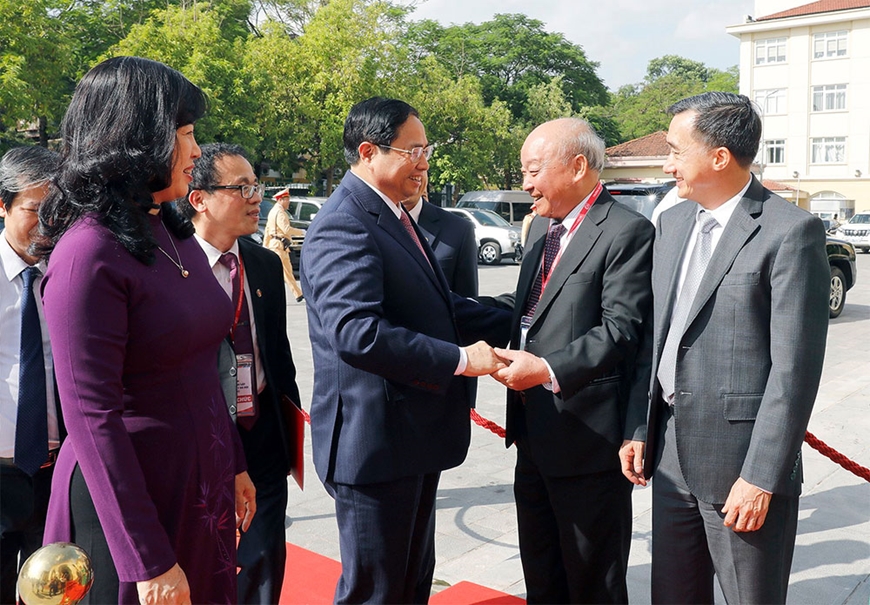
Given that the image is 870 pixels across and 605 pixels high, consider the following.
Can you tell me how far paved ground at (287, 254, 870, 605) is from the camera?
12.0 feet

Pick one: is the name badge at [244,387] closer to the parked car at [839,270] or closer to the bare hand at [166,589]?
the bare hand at [166,589]

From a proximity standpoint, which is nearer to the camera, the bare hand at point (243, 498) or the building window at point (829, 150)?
the bare hand at point (243, 498)

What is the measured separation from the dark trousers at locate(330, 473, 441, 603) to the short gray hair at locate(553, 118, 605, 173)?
126 centimetres

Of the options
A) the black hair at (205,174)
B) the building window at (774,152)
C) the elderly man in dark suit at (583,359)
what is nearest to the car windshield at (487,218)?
the black hair at (205,174)

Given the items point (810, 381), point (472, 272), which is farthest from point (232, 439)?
point (472, 272)

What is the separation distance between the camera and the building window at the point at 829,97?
4483 centimetres

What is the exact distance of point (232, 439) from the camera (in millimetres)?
2154

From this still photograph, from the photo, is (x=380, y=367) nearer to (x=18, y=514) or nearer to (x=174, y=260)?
(x=174, y=260)

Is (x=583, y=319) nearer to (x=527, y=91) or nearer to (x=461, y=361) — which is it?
(x=461, y=361)

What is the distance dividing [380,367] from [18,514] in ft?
4.47

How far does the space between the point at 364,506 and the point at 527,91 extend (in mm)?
40260

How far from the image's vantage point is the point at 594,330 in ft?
9.02

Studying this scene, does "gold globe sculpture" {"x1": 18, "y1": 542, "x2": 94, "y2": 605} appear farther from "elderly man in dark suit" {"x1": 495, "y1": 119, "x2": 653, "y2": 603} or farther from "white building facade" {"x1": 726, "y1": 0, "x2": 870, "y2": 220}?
"white building facade" {"x1": 726, "y1": 0, "x2": 870, "y2": 220}

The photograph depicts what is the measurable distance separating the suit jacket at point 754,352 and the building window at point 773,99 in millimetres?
48543
